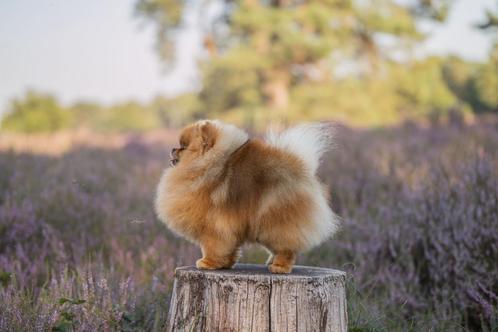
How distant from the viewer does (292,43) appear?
862 inches

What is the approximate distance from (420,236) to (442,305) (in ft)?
2.78

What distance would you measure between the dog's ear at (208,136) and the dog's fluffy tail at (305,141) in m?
0.29

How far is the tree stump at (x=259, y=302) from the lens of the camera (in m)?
2.82

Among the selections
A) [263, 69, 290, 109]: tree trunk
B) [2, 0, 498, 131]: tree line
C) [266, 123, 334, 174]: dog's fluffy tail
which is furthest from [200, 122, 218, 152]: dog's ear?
[263, 69, 290, 109]: tree trunk

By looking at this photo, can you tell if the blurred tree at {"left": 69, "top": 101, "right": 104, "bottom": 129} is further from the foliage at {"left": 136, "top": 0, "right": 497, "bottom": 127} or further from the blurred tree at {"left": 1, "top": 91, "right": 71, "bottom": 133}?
the foliage at {"left": 136, "top": 0, "right": 497, "bottom": 127}

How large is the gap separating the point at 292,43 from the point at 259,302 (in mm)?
19860

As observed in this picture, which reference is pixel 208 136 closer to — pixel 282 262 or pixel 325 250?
pixel 282 262

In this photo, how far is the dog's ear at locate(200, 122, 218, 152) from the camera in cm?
310

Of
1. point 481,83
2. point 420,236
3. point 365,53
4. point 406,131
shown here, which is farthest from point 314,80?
point 420,236

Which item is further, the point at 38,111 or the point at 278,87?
the point at 38,111

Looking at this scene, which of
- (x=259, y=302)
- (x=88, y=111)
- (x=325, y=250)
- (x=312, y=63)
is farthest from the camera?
(x=88, y=111)

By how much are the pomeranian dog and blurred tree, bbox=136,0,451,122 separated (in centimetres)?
1895

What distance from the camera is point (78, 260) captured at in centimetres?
480

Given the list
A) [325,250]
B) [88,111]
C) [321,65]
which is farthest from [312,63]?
[88,111]
